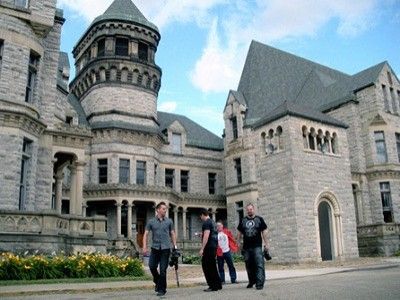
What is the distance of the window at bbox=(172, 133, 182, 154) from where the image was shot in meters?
40.9

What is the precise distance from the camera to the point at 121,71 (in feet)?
123

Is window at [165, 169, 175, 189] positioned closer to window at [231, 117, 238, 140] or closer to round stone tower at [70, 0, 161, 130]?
round stone tower at [70, 0, 161, 130]

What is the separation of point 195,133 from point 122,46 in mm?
11674

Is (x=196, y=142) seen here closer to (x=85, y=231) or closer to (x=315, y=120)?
(x=315, y=120)

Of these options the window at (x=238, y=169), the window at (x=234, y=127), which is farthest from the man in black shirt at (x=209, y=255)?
the window at (x=234, y=127)

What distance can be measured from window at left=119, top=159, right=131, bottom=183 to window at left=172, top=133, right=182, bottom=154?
6656mm

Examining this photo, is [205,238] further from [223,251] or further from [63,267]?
[63,267]

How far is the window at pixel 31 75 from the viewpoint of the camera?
19.2m

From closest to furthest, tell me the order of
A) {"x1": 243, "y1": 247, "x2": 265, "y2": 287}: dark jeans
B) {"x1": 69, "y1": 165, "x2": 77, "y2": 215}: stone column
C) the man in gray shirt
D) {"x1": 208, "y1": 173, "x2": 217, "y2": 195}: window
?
the man in gray shirt
{"x1": 243, "y1": 247, "x2": 265, "y2": 287}: dark jeans
{"x1": 69, "y1": 165, "x2": 77, "y2": 215}: stone column
{"x1": 208, "y1": 173, "x2": 217, "y2": 195}: window

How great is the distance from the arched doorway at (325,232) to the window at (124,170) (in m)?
17.0

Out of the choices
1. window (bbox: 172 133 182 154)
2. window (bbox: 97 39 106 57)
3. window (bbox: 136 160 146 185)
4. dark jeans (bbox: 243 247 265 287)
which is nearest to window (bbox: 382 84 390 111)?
window (bbox: 172 133 182 154)

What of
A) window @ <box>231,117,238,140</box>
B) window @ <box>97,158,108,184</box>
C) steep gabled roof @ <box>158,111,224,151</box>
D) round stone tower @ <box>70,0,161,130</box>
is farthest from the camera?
steep gabled roof @ <box>158,111,224,151</box>

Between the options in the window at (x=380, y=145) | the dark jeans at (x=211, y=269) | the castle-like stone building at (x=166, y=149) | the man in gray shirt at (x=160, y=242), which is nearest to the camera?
the man in gray shirt at (x=160, y=242)

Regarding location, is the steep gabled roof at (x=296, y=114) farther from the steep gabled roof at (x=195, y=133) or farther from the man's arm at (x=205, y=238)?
the steep gabled roof at (x=195, y=133)
